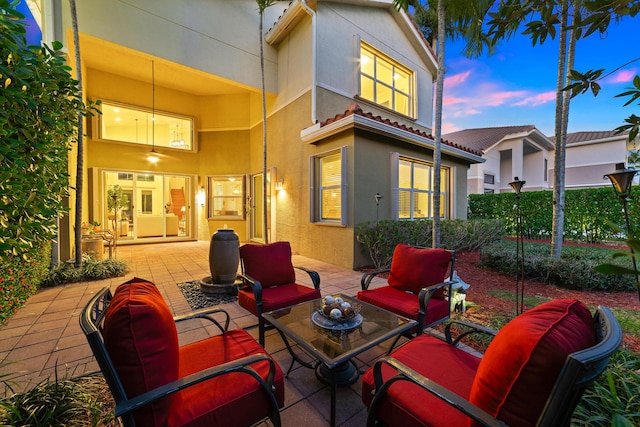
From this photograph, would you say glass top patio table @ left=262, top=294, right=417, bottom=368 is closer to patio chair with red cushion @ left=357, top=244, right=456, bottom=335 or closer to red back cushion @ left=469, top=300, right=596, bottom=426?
patio chair with red cushion @ left=357, top=244, right=456, bottom=335

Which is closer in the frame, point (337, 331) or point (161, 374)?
point (161, 374)

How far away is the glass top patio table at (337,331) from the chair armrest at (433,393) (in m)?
0.28

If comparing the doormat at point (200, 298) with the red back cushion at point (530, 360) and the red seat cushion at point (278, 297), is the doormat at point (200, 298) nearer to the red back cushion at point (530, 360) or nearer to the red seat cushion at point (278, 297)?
the red seat cushion at point (278, 297)

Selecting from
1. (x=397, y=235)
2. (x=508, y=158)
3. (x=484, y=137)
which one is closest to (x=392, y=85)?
(x=397, y=235)

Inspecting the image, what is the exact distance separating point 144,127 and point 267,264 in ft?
28.8

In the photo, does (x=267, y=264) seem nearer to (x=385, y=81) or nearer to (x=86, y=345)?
(x=86, y=345)

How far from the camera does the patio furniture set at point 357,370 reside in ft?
3.16

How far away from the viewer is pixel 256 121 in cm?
927

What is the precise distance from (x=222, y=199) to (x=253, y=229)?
5.72 ft

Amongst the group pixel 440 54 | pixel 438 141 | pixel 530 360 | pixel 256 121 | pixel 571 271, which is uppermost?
pixel 256 121

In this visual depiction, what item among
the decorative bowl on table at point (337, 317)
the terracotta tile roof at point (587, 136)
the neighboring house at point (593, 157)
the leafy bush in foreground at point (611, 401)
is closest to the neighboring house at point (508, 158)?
the neighboring house at point (593, 157)

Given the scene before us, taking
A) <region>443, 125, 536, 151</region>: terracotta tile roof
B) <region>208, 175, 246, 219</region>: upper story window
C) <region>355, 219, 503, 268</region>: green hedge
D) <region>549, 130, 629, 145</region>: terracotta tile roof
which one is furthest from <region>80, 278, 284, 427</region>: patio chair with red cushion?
<region>549, 130, 629, 145</region>: terracotta tile roof

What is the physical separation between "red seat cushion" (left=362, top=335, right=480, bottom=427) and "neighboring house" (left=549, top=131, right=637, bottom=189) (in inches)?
738

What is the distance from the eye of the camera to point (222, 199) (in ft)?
32.0
